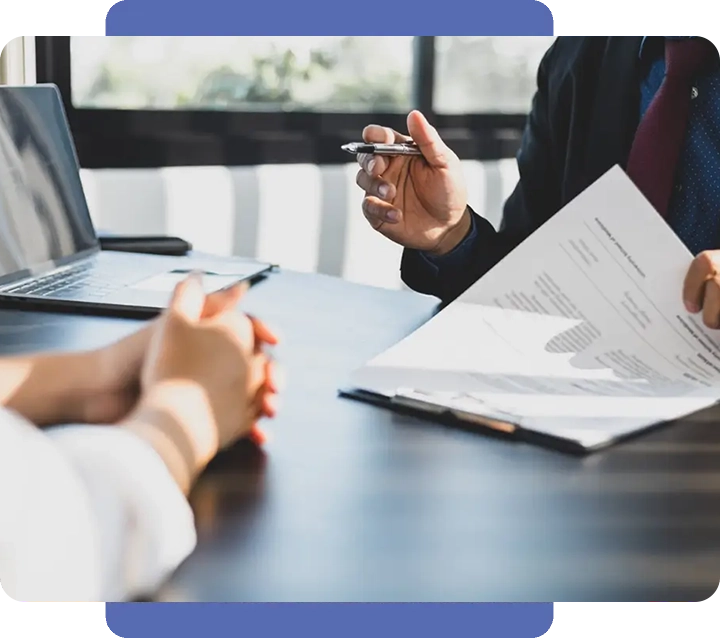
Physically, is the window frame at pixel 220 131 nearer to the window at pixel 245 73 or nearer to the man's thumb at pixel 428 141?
the window at pixel 245 73

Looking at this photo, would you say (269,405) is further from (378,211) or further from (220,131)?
(220,131)

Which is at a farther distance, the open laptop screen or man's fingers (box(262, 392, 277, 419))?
the open laptop screen

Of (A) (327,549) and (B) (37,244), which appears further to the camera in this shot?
(B) (37,244)

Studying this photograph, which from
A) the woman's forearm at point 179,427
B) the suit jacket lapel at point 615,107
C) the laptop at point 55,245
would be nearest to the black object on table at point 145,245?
the laptop at point 55,245

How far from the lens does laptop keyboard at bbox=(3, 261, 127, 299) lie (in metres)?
1.00

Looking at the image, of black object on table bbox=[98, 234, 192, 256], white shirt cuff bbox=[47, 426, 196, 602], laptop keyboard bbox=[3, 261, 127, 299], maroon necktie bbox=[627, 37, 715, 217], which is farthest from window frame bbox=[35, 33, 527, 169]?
white shirt cuff bbox=[47, 426, 196, 602]

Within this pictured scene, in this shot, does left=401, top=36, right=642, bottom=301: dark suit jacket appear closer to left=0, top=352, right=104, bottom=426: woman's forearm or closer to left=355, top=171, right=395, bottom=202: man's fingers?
left=355, top=171, right=395, bottom=202: man's fingers

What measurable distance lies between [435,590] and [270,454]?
185mm

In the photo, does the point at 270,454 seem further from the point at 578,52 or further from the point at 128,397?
the point at 578,52

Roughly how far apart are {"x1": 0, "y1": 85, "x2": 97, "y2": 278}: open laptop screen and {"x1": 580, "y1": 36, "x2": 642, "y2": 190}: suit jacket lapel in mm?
674

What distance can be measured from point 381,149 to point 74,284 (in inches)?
13.6

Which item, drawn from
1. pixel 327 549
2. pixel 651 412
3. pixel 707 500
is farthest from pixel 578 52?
pixel 327 549

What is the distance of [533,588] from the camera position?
1.44 feet

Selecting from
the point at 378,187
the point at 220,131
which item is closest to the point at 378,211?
the point at 378,187
